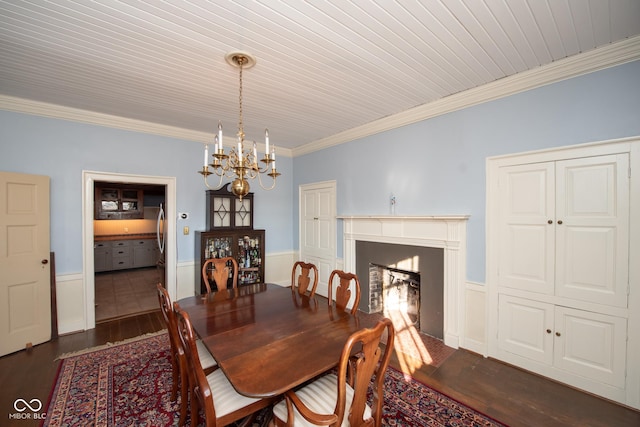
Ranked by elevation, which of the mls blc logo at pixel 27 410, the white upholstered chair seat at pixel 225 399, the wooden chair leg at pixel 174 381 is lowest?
the mls blc logo at pixel 27 410

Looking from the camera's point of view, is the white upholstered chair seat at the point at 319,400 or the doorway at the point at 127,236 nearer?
the white upholstered chair seat at the point at 319,400

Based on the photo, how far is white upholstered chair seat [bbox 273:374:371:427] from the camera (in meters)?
1.37

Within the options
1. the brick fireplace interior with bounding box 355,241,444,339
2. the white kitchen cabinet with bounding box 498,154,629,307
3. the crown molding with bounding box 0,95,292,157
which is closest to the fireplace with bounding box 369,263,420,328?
the brick fireplace interior with bounding box 355,241,444,339

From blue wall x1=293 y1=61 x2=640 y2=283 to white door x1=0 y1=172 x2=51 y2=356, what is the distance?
3.70 m

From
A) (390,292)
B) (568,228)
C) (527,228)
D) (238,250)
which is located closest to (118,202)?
(238,250)

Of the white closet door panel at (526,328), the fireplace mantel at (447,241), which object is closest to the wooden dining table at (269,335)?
the fireplace mantel at (447,241)

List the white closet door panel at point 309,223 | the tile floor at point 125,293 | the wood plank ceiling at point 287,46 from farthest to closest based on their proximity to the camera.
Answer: the white closet door panel at point 309,223 → the tile floor at point 125,293 → the wood plank ceiling at point 287,46

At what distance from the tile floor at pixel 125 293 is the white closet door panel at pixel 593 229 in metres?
5.12

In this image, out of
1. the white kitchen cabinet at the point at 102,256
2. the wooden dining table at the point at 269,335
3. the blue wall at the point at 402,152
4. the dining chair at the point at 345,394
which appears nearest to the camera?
the dining chair at the point at 345,394

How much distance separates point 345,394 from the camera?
1173 mm

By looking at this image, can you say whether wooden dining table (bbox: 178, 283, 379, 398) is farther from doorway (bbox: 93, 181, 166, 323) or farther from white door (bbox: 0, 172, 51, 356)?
doorway (bbox: 93, 181, 166, 323)

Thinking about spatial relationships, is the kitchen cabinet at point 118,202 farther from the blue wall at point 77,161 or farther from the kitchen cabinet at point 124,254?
the blue wall at point 77,161

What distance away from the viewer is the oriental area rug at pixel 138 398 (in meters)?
1.84

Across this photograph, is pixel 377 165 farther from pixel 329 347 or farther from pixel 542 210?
pixel 329 347
